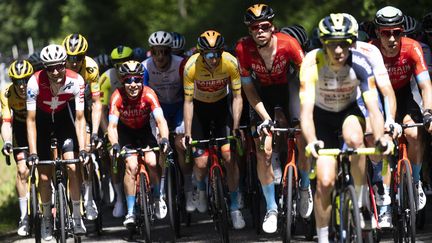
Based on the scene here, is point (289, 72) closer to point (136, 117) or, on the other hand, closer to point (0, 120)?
point (136, 117)

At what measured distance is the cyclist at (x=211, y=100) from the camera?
1427 cm

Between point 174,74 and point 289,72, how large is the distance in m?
2.51

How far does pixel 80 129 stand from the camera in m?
13.6

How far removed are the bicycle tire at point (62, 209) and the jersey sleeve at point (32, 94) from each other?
89cm

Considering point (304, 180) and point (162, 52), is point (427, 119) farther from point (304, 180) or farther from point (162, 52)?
point (162, 52)

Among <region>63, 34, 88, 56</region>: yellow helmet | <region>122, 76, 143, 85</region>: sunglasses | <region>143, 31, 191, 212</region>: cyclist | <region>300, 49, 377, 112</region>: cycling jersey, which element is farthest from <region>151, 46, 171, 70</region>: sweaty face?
<region>300, 49, 377, 112</region>: cycling jersey

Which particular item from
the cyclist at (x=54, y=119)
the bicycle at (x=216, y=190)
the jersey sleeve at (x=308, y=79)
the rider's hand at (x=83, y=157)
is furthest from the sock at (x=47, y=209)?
the jersey sleeve at (x=308, y=79)

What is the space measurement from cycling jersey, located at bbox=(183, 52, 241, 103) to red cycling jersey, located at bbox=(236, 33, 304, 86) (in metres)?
0.83

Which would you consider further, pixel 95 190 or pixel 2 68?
pixel 2 68

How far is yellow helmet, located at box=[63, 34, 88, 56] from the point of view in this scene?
1551 cm

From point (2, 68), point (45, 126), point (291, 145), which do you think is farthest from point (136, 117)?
point (2, 68)

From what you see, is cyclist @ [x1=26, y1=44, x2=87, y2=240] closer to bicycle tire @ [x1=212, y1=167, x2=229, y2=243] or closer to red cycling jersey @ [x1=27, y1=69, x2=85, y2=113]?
red cycling jersey @ [x1=27, y1=69, x2=85, y2=113]

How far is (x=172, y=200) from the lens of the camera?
1425 centimetres

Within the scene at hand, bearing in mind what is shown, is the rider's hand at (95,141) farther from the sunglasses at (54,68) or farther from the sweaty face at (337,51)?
the sweaty face at (337,51)
